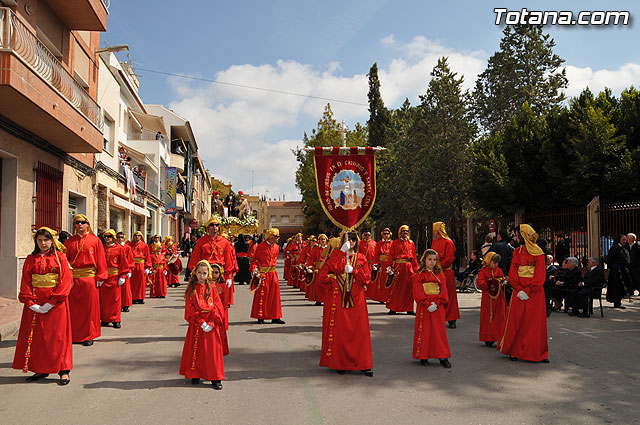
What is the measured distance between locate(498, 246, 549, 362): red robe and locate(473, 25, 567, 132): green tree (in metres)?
28.2

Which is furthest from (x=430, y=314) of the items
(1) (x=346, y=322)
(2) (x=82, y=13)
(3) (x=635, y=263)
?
(2) (x=82, y=13)

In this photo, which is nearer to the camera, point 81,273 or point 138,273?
point 81,273

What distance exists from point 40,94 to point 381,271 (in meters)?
8.90

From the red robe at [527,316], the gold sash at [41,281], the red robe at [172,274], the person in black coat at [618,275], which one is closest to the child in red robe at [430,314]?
the red robe at [527,316]

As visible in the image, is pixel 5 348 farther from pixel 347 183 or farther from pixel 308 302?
pixel 308 302

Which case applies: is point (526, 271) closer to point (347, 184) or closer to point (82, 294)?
point (347, 184)

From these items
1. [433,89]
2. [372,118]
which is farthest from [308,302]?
[372,118]

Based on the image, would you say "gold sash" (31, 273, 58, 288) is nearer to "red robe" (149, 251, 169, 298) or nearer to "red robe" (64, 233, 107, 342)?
"red robe" (64, 233, 107, 342)

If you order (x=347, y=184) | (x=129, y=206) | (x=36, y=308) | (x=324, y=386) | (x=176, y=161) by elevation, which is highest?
(x=176, y=161)

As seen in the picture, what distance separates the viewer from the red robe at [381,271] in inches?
521

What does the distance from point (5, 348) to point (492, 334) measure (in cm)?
726

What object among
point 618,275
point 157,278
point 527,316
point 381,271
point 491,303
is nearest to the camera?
point 527,316

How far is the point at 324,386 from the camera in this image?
5875 millimetres

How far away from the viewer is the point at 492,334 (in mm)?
8156
